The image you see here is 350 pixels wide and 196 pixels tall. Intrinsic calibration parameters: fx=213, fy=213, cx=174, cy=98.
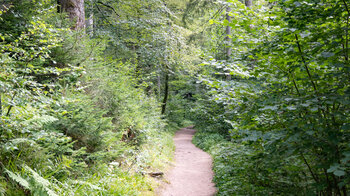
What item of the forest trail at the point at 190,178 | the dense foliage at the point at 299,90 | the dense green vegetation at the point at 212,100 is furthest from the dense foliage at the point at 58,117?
the dense foliage at the point at 299,90

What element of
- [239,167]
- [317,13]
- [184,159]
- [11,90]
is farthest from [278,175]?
[184,159]

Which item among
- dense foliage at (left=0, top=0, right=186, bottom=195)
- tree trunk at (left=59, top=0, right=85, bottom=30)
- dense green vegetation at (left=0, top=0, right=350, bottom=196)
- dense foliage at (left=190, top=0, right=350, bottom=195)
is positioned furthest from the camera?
tree trunk at (left=59, top=0, right=85, bottom=30)

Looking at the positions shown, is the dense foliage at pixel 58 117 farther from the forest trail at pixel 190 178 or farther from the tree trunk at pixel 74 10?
the forest trail at pixel 190 178

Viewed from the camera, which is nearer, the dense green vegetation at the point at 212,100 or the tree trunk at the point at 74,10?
the dense green vegetation at the point at 212,100

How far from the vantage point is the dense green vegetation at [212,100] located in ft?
8.18

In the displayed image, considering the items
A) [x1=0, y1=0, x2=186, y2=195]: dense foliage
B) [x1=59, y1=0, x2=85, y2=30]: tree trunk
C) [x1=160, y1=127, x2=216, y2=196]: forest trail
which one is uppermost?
[x1=59, y1=0, x2=85, y2=30]: tree trunk

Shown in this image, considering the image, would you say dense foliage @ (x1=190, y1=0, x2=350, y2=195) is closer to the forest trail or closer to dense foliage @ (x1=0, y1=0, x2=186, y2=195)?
Result: dense foliage @ (x1=0, y1=0, x2=186, y2=195)

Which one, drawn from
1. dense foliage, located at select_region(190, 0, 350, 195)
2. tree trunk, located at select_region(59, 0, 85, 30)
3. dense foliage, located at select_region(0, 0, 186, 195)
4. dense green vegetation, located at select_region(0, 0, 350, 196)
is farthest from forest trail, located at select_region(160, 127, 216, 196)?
tree trunk, located at select_region(59, 0, 85, 30)

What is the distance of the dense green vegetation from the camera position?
2.49m

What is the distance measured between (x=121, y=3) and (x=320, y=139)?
9848mm

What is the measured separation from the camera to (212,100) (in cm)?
477

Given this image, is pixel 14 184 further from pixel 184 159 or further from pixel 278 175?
pixel 184 159

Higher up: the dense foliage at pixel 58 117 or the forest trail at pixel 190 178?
the dense foliage at pixel 58 117

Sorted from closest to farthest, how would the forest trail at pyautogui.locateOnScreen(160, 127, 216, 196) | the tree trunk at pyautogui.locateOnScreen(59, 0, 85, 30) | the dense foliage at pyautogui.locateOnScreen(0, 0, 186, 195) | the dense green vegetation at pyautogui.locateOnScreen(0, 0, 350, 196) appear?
the dense green vegetation at pyautogui.locateOnScreen(0, 0, 350, 196), the dense foliage at pyautogui.locateOnScreen(0, 0, 186, 195), the tree trunk at pyautogui.locateOnScreen(59, 0, 85, 30), the forest trail at pyautogui.locateOnScreen(160, 127, 216, 196)
